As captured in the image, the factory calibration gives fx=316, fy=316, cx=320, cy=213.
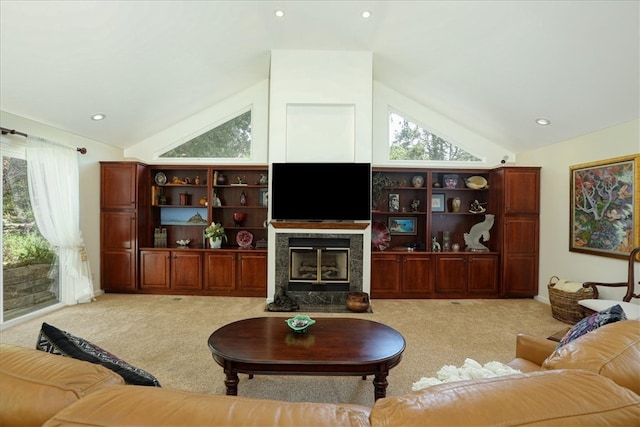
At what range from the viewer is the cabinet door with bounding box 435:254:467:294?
514cm

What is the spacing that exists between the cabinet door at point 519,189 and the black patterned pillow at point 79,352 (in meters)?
5.39

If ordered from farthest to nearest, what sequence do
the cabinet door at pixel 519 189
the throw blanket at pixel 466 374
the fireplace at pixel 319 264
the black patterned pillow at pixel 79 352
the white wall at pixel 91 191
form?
the cabinet door at pixel 519 189, the white wall at pixel 91 191, the fireplace at pixel 319 264, the throw blanket at pixel 466 374, the black patterned pillow at pixel 79 352

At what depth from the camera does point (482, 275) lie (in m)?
5.15

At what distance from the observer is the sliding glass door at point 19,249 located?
3791 millimetres

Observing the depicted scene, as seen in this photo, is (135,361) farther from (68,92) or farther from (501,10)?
(501,10)

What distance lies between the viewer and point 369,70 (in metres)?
4.70

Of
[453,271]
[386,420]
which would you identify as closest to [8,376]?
[386,420]

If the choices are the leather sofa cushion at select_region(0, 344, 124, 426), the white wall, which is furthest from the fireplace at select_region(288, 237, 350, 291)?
the leather sofa cushion at select_region(0, 344, 124, 426)

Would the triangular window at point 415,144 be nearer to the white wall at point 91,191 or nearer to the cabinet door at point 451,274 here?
the cabinet door at point 451,274

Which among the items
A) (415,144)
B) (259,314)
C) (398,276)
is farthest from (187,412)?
(415,144)

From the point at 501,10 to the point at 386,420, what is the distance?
12.6ft

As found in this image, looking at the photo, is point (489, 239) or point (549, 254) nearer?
point (549, 254)

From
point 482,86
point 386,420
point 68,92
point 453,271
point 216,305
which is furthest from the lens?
point 453,271

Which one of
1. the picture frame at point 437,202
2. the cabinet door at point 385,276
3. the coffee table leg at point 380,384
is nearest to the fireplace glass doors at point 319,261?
the cabinet door at point 385,276
